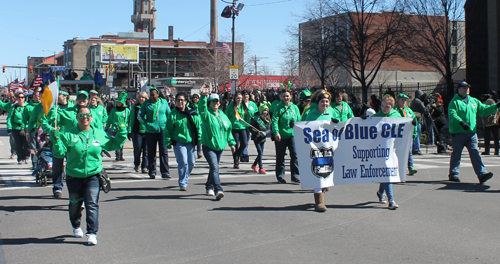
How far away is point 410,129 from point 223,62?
44341mm

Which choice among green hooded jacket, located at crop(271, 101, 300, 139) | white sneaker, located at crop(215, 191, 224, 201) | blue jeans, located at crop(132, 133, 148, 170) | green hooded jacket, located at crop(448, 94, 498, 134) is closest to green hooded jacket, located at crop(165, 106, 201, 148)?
white sneaker, located at crop(215, 191, 224, 201)

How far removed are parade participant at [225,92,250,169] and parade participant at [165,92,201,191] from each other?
2959 millimetres

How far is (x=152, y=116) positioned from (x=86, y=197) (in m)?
5.28

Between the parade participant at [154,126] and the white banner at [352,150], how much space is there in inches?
173

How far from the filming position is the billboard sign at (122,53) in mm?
94438

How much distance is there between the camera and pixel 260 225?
6.97 m

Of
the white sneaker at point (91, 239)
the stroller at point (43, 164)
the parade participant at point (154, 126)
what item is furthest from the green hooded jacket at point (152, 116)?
the white sneaker at point (91, 239)

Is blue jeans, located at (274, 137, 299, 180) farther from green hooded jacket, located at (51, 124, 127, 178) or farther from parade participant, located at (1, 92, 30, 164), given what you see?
parade participant, located at (1, 92, 30, 164)

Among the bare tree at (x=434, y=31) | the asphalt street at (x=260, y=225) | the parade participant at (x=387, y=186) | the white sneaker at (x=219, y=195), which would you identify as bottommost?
the asphalt street at (x=260, y=225)

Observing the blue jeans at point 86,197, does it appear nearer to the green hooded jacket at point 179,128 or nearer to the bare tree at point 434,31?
the green hooded jacket at point 179,128

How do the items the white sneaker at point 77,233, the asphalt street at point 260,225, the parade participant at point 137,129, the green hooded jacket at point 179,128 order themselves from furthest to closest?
the parade participant at point 137,129 → the green hooded jacket at point 179,128 → the white sneaker at point 77,233 → the asphalt street at point 260,225

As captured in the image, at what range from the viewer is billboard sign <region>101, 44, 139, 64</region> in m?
94.4

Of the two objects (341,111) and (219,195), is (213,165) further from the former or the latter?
(341,111)

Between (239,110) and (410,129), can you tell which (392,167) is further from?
→ (239,110)
